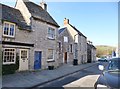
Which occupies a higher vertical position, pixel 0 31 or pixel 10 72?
pixel 0 31

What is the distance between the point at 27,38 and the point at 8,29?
2.98m

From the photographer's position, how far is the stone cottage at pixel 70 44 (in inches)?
1351

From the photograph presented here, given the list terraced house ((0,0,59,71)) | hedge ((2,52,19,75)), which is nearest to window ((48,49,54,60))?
terraced house ((0,0,59,71))

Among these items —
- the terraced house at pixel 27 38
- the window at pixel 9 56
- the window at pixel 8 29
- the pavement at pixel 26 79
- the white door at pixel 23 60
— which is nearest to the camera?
the pavement at pixel 26 79

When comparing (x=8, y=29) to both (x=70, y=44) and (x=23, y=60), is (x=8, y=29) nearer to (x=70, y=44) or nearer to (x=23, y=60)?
(x=23, y=60)

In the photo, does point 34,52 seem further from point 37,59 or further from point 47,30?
point 47,30

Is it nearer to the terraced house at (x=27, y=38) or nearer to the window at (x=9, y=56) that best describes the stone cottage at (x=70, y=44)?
the terraced house at (x=27, y=38)

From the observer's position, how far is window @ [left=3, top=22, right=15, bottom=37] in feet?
→ 55.8

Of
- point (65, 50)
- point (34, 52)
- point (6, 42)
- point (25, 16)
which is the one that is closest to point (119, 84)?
point (6, 42)

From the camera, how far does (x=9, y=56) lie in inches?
679

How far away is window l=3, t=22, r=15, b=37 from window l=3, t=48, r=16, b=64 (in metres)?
1.44

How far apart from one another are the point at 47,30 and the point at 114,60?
49.5ft

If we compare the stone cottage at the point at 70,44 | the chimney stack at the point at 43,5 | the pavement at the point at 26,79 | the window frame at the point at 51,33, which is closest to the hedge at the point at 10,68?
the pavement at the point at 26,79

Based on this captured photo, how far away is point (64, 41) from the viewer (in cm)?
3481
